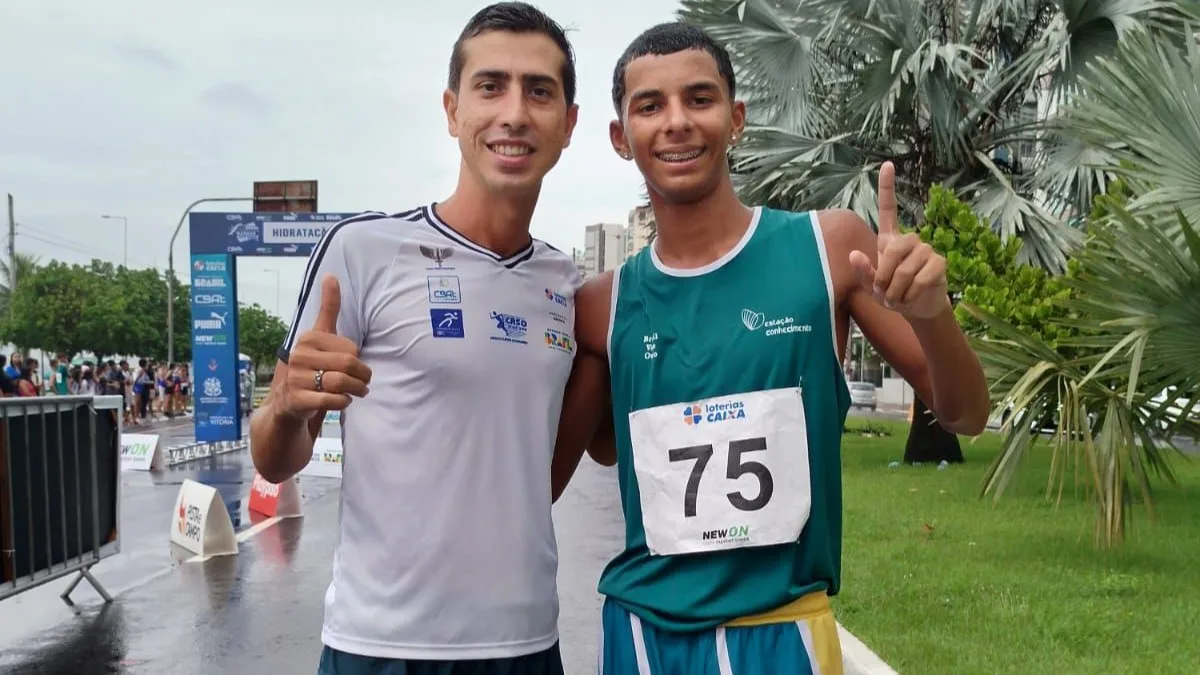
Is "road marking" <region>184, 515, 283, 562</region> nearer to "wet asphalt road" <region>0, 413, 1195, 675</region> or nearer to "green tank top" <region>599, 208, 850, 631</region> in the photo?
"wet asphalt road" <region>0, 413, 1195, 675</region>

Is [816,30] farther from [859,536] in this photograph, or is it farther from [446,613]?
[446,613]

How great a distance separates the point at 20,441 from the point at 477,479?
517 centimetres

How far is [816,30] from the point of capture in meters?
14.2

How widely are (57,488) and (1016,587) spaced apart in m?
5.98

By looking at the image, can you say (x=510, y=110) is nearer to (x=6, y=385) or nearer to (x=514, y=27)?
(x=514, y=27)

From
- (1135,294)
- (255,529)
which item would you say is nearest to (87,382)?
(255,529)

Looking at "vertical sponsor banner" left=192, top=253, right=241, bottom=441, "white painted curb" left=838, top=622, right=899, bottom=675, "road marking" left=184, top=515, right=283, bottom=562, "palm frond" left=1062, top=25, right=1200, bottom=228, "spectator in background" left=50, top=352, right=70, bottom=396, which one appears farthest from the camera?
"spectator in background" left=50, top=352, right=70, bottom=396

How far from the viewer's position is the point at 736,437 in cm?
222

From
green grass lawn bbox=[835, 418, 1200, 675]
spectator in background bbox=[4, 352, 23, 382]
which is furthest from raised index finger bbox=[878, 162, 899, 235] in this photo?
spectator in background bbox=[4, 352, 23, 382]

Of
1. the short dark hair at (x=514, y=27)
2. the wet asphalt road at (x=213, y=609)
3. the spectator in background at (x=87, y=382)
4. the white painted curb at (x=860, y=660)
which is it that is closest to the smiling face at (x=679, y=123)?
the short dark hair at (x=514, y=27)

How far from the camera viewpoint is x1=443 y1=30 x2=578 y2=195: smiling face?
242 cm

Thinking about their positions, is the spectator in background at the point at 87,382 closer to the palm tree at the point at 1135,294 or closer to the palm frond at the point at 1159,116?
the palm tree at the point at 1135,294

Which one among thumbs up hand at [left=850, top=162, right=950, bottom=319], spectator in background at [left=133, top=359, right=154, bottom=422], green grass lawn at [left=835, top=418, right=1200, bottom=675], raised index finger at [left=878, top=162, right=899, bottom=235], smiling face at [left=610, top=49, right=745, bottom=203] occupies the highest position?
smiling face at [left=610, top=49, right=745, bottom=203]

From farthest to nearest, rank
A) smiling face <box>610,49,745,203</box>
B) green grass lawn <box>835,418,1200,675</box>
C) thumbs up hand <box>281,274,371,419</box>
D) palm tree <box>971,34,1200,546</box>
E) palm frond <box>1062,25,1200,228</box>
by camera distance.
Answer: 1. palm frond <box>1062,25,1200,228</box>
2. palm tree <box>971,34,1200,546</box>
3. green grass lawn <box>835,418,1200,675</box>
4. smiling face <box>610,49,745,203</box>
5. thumbs up hand <box>281,274,371,419</box>
